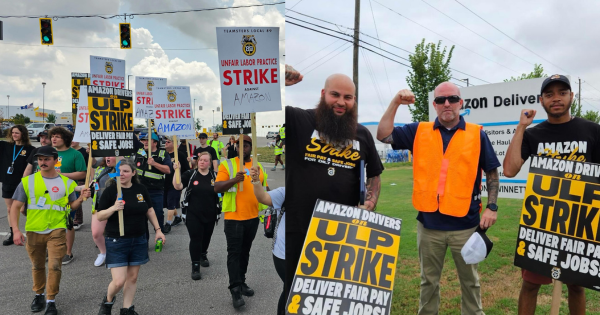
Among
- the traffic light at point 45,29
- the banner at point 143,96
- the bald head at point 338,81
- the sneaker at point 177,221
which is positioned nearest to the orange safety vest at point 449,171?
the bald head at point 338,81

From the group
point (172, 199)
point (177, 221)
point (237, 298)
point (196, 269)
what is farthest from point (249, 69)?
point (177, 221)

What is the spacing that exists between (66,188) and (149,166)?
101 inches

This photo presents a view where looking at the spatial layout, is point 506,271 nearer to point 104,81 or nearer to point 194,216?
point 194,216

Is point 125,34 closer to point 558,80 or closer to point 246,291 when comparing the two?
point 246,291

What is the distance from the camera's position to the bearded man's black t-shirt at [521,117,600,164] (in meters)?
3.18

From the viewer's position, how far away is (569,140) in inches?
127

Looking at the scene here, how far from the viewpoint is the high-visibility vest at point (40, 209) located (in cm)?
464

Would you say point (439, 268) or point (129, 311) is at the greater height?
point (439, 268)

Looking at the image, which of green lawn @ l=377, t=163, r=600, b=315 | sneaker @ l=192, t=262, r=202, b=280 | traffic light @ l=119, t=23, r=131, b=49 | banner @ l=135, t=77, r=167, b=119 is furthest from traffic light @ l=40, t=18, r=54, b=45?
green lawn @ l=377, t=163, r=600, b=315

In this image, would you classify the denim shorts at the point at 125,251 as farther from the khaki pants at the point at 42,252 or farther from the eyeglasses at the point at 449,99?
the eyeglasses at the point at 449,99

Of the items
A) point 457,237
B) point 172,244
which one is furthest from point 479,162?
point 172,244

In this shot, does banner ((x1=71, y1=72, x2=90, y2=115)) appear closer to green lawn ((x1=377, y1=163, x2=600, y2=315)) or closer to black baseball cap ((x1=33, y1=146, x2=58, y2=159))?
black baseball cap ((x1=33, y1=146, x2=58, y2=159))

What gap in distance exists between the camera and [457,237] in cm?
321

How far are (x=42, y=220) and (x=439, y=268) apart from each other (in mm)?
4270
